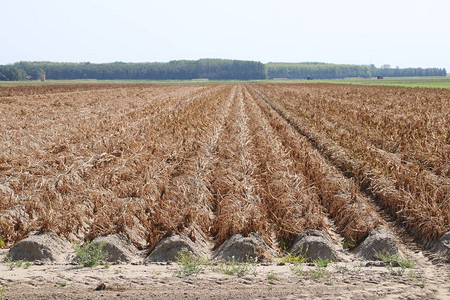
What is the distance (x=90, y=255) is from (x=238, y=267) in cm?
185

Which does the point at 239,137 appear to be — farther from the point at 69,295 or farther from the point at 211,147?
the point at 69,295

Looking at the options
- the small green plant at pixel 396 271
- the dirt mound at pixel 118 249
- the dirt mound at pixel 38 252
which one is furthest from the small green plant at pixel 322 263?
the dirt mound at pixel 38 252

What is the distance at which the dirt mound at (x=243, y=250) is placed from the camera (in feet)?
18.2

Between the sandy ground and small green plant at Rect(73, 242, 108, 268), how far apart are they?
0.13 metres

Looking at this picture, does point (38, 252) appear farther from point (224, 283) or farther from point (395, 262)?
point (395, 262)

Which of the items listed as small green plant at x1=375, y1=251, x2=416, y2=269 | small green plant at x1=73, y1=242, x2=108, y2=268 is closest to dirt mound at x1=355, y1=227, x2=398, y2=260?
small green plant at x1=375, y1=251, x2=416, y2=269

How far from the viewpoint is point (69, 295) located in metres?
4.42

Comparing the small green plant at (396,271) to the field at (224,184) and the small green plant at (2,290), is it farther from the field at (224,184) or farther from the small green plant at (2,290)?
the small green plant at (2,290)

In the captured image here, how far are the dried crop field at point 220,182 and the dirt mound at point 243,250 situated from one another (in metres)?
0.29

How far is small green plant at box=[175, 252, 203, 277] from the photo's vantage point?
5.02 meters

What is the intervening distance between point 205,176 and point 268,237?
331cm

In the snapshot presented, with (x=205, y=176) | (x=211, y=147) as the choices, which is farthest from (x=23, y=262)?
(x=211, y=147)

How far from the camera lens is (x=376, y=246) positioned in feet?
18.6

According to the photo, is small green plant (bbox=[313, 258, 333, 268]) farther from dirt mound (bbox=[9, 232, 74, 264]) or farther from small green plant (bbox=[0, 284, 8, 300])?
small green plant (bbox=[0, 284, 8, 300])
